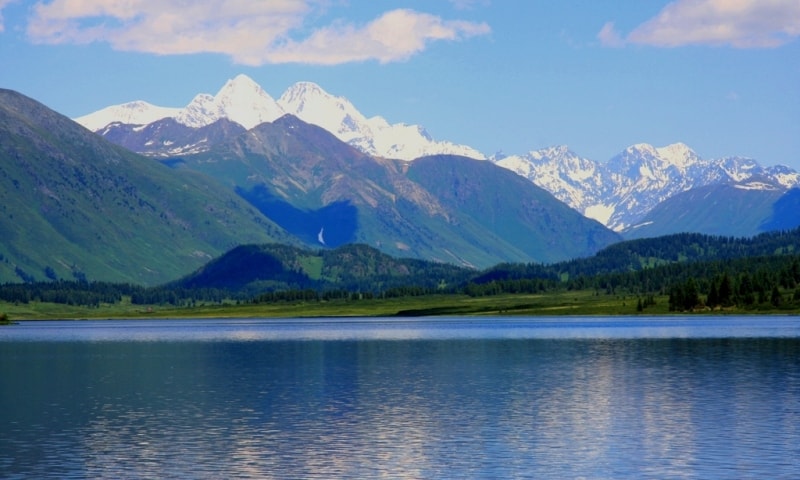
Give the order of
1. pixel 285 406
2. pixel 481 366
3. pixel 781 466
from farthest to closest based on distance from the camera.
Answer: pixel 481 366 < pixel 285 406 < pixel 781 466

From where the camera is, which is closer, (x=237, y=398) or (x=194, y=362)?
(x=237, y=398)

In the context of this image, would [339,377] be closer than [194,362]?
Yes

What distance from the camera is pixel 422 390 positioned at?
9831cm

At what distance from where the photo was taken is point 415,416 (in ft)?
263

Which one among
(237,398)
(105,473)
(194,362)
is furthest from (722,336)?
(105,473)

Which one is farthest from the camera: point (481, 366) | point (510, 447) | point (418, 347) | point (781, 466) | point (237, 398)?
point (418, 347)

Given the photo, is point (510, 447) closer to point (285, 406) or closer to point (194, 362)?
point (285, 406)

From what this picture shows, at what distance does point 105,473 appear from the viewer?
59.1 m

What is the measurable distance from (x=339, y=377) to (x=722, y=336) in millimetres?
81944

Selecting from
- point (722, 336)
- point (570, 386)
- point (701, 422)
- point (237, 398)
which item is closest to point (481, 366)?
point (570, 386)

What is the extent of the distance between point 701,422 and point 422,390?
2988 cm

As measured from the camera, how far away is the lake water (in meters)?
60.3

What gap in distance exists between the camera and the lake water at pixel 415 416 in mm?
60344

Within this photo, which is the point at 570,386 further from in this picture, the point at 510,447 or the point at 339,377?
the point at 510,447
